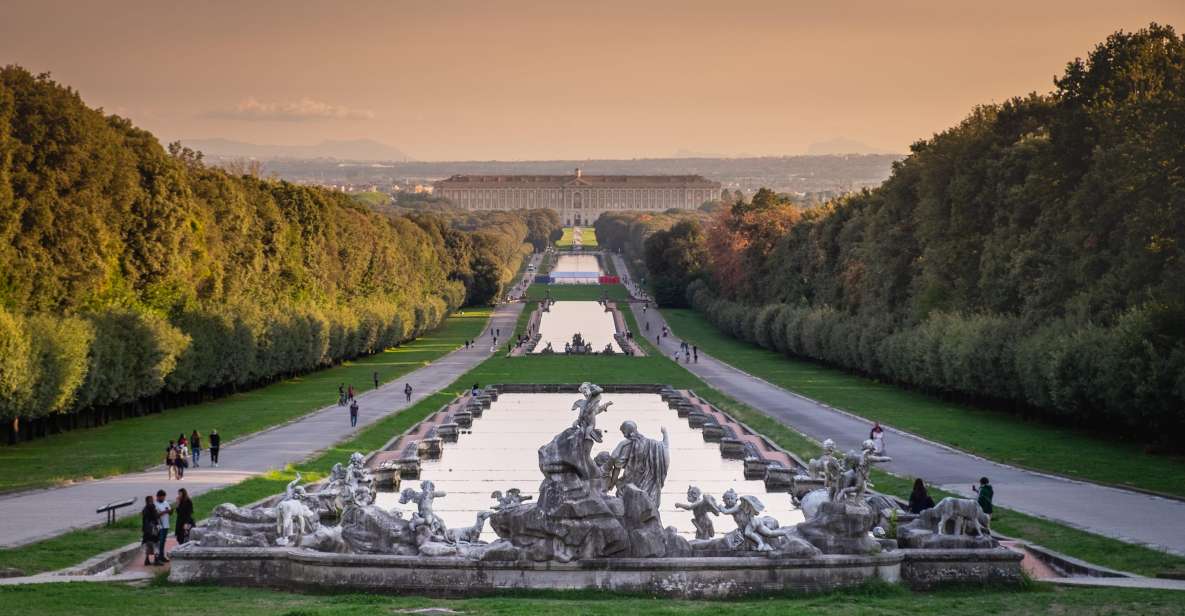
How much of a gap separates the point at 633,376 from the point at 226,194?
2049 centimetres

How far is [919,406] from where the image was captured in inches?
2277

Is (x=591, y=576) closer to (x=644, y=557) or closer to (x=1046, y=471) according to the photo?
(x=644, y=557)

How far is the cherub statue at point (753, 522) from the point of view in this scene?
830 inches

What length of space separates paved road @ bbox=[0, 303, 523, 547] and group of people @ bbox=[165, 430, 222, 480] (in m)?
0.23

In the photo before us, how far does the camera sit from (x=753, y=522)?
21.2 m

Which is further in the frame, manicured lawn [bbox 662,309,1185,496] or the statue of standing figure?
manicured lawn [bbox 662,309,1185,496]

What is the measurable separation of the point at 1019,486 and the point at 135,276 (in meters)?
35.7

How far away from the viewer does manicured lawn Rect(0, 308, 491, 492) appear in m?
37.4

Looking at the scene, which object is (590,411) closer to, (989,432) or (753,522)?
(753,522)

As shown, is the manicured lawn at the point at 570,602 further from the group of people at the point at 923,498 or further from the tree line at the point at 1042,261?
the tree line at the point at 1042,261

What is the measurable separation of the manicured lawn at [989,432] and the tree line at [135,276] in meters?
22.9

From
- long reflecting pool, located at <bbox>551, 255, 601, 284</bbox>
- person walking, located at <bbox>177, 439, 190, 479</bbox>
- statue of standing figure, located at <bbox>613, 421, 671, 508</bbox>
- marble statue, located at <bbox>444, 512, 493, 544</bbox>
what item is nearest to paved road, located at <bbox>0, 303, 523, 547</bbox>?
person walking, located at <bbox>177, 439, 190, 479</bbox>

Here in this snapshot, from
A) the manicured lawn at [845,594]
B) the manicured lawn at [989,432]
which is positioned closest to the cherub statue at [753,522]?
the manicured lawn at [845,594]

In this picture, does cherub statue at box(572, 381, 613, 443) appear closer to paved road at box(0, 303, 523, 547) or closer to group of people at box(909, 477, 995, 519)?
group of people at box(909, 477, 995, 519)
